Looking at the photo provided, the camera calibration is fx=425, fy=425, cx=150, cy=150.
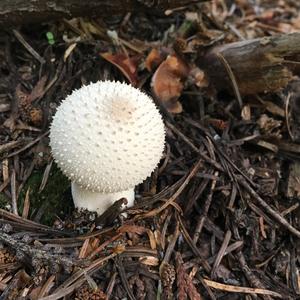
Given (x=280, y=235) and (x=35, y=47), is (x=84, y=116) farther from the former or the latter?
(x=280, y=235)

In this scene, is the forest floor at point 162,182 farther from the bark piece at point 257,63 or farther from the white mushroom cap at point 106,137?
the white mushroom cap at point 106,137

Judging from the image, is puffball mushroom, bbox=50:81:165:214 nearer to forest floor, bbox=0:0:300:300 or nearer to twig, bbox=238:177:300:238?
forest floor, bbox=0:0:300:300

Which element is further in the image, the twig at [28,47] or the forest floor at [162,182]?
the twig at [28,47]

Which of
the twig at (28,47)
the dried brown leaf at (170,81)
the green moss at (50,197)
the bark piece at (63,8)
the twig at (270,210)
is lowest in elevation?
the twig at (270,210)

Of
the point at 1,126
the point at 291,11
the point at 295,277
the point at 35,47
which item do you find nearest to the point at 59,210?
the point at 1,126

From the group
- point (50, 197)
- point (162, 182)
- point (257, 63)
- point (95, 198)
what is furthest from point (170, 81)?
point (50, 197)

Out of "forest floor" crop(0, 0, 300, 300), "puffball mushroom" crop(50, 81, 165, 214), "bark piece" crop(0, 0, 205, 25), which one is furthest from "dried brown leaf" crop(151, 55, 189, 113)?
"puffball mushroom" crop(50, 81, 165, 214)

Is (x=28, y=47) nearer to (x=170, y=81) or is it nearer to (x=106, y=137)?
(x=170, y=81)

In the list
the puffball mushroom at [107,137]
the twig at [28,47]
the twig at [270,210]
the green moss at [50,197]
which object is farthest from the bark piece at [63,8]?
the twig at [270,210]

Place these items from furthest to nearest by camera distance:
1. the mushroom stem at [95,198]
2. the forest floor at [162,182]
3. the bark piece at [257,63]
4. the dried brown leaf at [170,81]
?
the dried brown leaf at [170,81] < the bark piece at [257,63] < the mushroom stem at [95,198] < the forest floor at [162,182]
